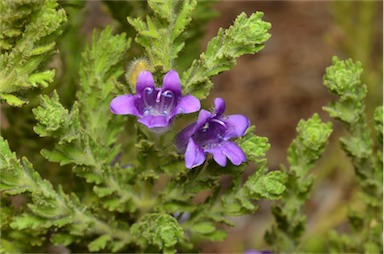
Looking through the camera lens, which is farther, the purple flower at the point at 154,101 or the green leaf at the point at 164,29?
the green leaf at the point at 164,29

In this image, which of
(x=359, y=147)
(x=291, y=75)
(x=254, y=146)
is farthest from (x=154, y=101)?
(x=291, y=75)

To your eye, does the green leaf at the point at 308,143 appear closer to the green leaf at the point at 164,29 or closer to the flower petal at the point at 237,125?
the flower petal at the point at 237,125

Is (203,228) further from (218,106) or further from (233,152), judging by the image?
(218,106)

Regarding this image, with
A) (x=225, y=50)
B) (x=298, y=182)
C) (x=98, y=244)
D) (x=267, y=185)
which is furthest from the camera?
(x=298, y=182)

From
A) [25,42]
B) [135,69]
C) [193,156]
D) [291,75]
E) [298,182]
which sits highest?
[291,75]

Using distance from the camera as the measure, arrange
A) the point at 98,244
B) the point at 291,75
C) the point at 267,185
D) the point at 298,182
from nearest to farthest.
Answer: the point at 267,185 → the point at 98,244 → the point at 298,182 → the point at 291,75

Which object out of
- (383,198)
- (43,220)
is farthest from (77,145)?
(383,198)

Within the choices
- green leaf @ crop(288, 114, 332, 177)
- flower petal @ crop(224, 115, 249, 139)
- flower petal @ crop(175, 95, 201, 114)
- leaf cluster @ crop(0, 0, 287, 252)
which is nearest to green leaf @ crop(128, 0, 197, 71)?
leaf cluster @ crop(0, 0, 287, 252)

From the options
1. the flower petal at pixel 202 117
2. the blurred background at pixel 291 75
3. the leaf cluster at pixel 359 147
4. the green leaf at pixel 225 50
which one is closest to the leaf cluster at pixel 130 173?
the green leaf at pixel 225 50

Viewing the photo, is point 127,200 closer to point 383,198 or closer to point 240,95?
point 383,198
